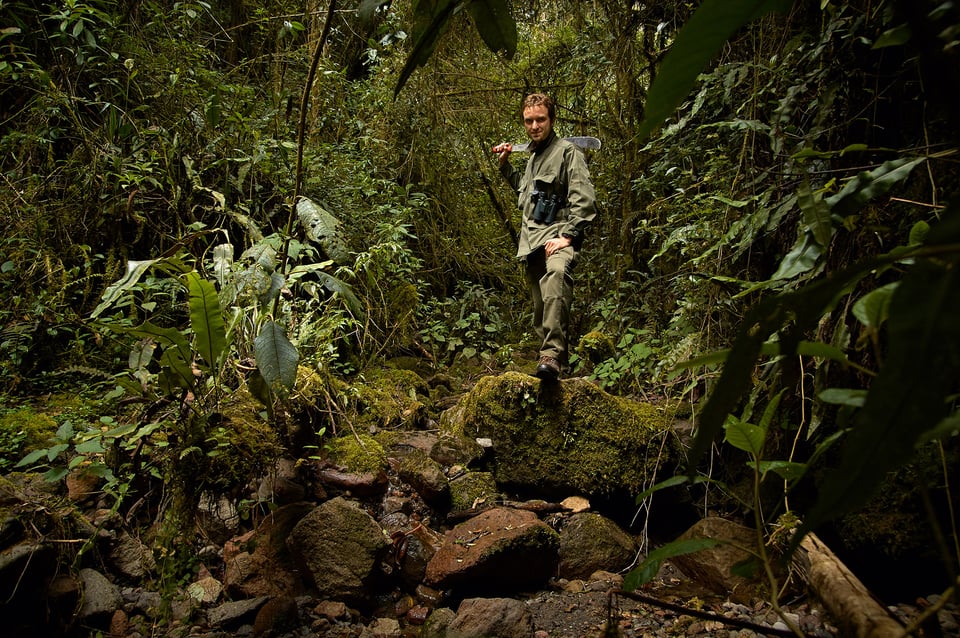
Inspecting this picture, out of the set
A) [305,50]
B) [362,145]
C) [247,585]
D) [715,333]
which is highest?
[305,50]

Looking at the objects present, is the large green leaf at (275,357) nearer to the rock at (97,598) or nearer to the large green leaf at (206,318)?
the large green leaf at (206,318)

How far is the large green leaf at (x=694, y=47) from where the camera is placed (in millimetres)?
467

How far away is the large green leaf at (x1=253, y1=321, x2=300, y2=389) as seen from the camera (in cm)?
198

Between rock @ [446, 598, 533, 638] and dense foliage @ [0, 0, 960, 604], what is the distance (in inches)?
46.3

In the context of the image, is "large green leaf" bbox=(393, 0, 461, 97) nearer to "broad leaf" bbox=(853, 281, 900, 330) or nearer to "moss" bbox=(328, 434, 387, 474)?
"broad leaf" bbox=(853, 281, 900, 330)

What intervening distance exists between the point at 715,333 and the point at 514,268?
373cm

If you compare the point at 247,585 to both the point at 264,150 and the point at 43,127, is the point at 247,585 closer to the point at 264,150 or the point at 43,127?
the point at 264,150

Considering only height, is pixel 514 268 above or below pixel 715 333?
above

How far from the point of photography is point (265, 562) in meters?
2.46

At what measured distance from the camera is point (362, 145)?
562 cm

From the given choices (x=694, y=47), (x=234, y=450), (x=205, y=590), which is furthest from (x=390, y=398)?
(x=694, y=47)

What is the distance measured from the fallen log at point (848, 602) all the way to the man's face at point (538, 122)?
11.4ft

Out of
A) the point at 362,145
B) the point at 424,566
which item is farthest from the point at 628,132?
the point at 424,566

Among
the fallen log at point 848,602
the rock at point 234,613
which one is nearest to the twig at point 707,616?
the fallen log at point 848,602
